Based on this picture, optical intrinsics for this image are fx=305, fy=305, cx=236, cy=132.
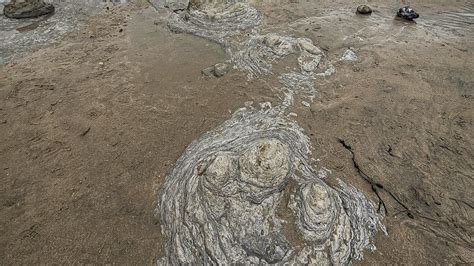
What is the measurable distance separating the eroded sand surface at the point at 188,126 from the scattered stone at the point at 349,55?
0.08m

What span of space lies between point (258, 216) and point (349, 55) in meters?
3.76

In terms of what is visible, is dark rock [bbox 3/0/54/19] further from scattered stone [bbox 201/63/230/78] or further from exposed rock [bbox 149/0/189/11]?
scattered stone [bbox 201/63/230/78]

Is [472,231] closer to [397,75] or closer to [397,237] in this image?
[397,237]

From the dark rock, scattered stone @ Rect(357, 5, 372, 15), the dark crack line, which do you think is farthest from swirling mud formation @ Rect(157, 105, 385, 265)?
the dark rock

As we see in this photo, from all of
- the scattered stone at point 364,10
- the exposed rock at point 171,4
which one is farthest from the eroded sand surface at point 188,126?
the exposed rock at point 171,4

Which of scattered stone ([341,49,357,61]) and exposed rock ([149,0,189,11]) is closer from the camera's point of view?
scattered stone ([341,49,357,61])

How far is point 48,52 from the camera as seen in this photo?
5312mm

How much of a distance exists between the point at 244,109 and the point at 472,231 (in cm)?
279

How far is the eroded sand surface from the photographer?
2867mm

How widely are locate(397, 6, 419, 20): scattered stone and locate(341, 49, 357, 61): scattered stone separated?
1.82m

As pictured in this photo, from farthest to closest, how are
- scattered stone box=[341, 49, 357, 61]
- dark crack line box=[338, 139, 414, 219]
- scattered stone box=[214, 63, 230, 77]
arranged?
1. scattered stone box=[341, 49, 357, 61]
2. scattered stone box=[214, 63, 230, 77]
3. dark crack line box=[338, 139, 414, 219]

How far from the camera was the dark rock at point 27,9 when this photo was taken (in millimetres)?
6176

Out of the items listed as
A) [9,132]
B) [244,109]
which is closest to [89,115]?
[9,132]

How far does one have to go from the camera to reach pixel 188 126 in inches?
155
